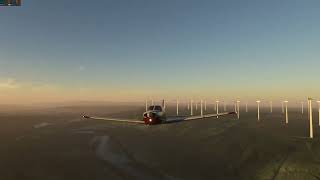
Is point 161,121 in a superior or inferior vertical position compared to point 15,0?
inferior

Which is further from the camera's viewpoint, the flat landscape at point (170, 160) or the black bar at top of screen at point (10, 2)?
the black bar at top of screen at point (10, 2)

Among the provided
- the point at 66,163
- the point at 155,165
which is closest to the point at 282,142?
the point at 155,165

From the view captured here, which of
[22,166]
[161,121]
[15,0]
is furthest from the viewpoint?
[161,121]

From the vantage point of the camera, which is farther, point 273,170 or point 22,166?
point 22,166

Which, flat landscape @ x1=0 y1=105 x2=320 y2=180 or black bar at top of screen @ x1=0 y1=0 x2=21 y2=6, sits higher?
black bar at top of screen @ x1=0 y1=0 x2=21 y2=6

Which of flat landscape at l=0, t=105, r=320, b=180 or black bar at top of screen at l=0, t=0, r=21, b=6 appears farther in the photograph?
black bar at top of screen at l=0, t=0, r=21, b=6

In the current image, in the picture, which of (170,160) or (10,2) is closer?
(10,2)

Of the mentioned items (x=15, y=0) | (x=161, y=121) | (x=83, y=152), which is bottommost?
(x=83, y=152)

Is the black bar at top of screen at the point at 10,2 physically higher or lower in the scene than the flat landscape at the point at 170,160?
higher

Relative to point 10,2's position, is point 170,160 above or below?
below

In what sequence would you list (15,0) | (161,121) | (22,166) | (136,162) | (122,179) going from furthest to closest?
(161,121) → (136,162) → (22,166) → (15,0) → (122,179)

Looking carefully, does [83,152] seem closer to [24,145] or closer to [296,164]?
[24,145]
